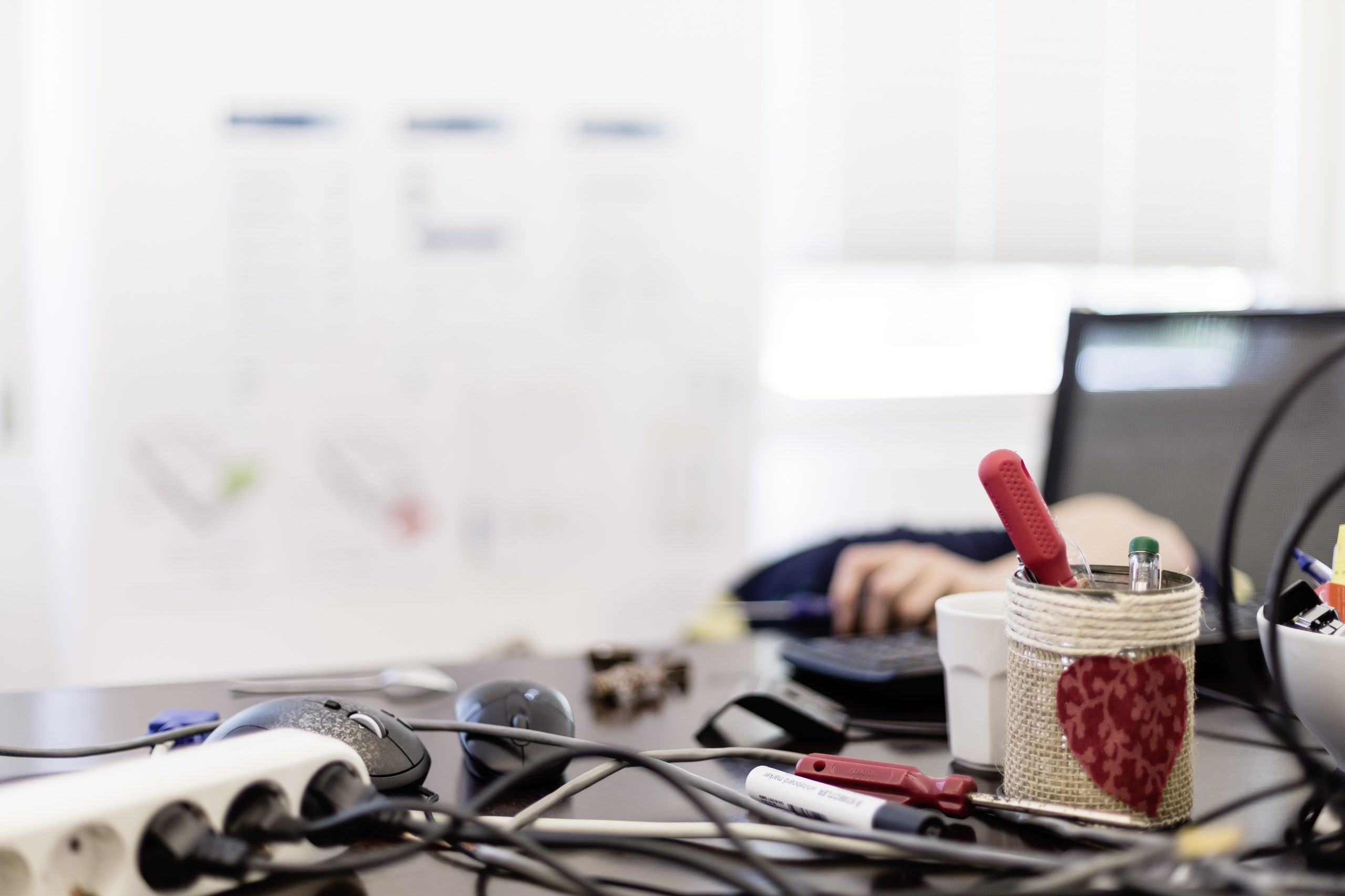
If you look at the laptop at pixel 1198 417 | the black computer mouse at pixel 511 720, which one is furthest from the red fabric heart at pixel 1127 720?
the laptop at pixel 1198 417

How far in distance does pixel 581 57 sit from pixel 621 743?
63.2 inches

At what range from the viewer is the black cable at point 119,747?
0.58 m

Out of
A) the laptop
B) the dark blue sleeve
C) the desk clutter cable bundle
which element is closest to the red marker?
the desk clutter cable bundle

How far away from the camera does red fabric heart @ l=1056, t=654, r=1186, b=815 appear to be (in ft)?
1.51

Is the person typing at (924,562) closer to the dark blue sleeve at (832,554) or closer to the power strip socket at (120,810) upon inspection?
the dark blue sleeve at (832,554)

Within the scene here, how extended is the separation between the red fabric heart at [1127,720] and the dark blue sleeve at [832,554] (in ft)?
2.76

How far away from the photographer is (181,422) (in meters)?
1.83

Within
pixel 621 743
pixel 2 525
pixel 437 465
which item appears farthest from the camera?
pixel 437 465

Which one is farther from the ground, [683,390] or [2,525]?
[683,390]

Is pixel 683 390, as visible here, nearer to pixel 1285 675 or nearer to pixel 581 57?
pixel 581 57

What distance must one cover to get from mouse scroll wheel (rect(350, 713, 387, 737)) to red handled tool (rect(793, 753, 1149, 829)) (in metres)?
0.20

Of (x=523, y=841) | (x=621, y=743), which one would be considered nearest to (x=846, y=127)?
(x=621, y=743)

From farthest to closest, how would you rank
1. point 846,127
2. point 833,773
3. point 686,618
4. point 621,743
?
point 846,127, point 686,618, point 621,743, point 833,773

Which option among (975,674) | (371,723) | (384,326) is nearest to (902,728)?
(975,674)
